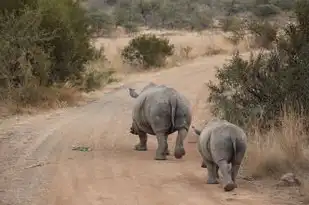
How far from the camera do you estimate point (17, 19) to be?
18.8 m

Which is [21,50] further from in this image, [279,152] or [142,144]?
[279,152]

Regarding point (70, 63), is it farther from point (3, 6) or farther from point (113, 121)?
Result: point (113, 121)

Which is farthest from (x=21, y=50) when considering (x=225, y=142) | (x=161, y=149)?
(x=225, y=142)

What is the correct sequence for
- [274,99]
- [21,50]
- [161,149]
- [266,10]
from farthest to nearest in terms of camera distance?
[266,10], [21,50], [274,99], [161,149]

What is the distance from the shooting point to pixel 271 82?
12625mm

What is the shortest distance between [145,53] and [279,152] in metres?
22.4

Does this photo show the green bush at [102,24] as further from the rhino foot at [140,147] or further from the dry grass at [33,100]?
the rhino foot at [140,147]

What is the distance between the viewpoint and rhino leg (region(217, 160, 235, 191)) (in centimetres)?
863

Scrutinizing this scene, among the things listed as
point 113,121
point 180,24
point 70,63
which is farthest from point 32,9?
point 180,24

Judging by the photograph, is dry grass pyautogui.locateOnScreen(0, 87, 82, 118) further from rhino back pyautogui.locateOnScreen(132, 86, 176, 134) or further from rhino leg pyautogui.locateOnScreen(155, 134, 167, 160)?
rhino leg pyautogui.locateOnScreen(155, 134, 167, 160)

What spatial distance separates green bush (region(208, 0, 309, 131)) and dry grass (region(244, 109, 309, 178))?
88 centimetres

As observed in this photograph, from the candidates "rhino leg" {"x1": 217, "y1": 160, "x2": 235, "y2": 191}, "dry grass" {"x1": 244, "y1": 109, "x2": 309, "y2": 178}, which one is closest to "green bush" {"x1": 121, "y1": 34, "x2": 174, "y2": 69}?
"dry grass" {"x1": 244, "y1": 109, "x2": 309, "y2": 178}

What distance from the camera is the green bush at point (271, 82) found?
12.3 meters

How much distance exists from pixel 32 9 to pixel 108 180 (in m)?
11.7
